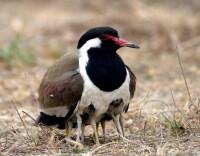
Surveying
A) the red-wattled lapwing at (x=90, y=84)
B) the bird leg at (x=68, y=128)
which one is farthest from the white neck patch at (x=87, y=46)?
the bird leg at (x=68, y=128)

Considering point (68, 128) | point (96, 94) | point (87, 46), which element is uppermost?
point (87, 46)

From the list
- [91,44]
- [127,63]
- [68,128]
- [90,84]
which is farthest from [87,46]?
[127,63]

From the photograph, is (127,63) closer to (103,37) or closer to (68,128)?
(68,128)

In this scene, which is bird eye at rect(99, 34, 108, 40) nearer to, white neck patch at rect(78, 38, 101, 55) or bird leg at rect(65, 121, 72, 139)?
white neck patch at rect(78, 38, 101, 55)

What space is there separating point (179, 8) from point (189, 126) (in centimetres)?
697

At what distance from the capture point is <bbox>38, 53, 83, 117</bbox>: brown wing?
5.35 meters

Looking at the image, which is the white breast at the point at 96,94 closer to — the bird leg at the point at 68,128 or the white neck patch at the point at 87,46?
the white neck patch at the point at 87,46

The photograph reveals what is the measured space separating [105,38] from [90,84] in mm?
380

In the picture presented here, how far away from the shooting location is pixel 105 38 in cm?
548

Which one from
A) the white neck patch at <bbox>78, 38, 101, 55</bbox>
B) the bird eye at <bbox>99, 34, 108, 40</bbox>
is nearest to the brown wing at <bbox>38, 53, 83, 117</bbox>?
the white neck patch at <bbox>78, 38, 101, 55</bbox>

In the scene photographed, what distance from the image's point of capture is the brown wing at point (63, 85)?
535 centimetres

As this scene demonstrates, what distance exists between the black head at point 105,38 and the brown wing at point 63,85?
0.54 ft

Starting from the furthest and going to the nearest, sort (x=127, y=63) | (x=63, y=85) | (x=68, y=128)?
(x=127, y=63) < (x=68, y=128) < (x=63, y=85)

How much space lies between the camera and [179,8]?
41.0ft
